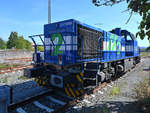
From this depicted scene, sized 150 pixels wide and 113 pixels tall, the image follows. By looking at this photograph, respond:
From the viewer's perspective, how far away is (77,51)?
5.27m

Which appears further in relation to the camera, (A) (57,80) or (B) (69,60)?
(B) (69,60)

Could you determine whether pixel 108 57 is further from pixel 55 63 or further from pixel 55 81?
pixel 55 81

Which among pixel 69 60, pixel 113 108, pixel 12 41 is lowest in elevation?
pixel 113 108

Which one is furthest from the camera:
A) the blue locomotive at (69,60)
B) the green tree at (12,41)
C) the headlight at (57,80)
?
the green tree at (12,41)

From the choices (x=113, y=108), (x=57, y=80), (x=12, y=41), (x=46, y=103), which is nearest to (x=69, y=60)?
(x=57, y=80)

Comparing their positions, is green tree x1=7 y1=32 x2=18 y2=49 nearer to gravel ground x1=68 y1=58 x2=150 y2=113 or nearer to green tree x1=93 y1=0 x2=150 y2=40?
gravel ground x1=68 y1=58 x2=150 y2=113

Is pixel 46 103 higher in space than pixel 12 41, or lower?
lower

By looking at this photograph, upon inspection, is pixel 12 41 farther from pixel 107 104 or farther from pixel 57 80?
pixel 107 104

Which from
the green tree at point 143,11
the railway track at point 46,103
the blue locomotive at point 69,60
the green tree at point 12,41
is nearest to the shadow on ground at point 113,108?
the railway track at point 46,103

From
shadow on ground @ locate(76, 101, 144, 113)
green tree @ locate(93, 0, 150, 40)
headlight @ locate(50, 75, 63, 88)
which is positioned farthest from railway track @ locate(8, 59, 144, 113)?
green tree @ locate(93, 0, 150, 40)

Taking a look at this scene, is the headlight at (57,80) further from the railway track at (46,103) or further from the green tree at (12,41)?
the green tree at (12,41)

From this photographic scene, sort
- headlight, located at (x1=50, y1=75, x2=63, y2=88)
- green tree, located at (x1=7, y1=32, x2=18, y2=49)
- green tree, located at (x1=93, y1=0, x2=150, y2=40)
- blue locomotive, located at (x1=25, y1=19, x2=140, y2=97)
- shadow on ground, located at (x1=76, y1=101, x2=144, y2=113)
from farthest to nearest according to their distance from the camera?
green tree, located at (x1=7, y1=32, x2=18, y2=49) → blue locomotive, located at (x1=25, y1=19, x2=140, y2=97) → headlight, located at (x1=50, y1=75, x2=63, y2=88) → shadow on ground, located at (x1=76, y1=101, x2=144, y2=113) → green tree, located at (x1=93, y1=0, x2=150, y2=40)

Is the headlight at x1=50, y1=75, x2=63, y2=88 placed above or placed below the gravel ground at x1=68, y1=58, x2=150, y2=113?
above

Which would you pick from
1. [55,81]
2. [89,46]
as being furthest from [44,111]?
[89,46]
